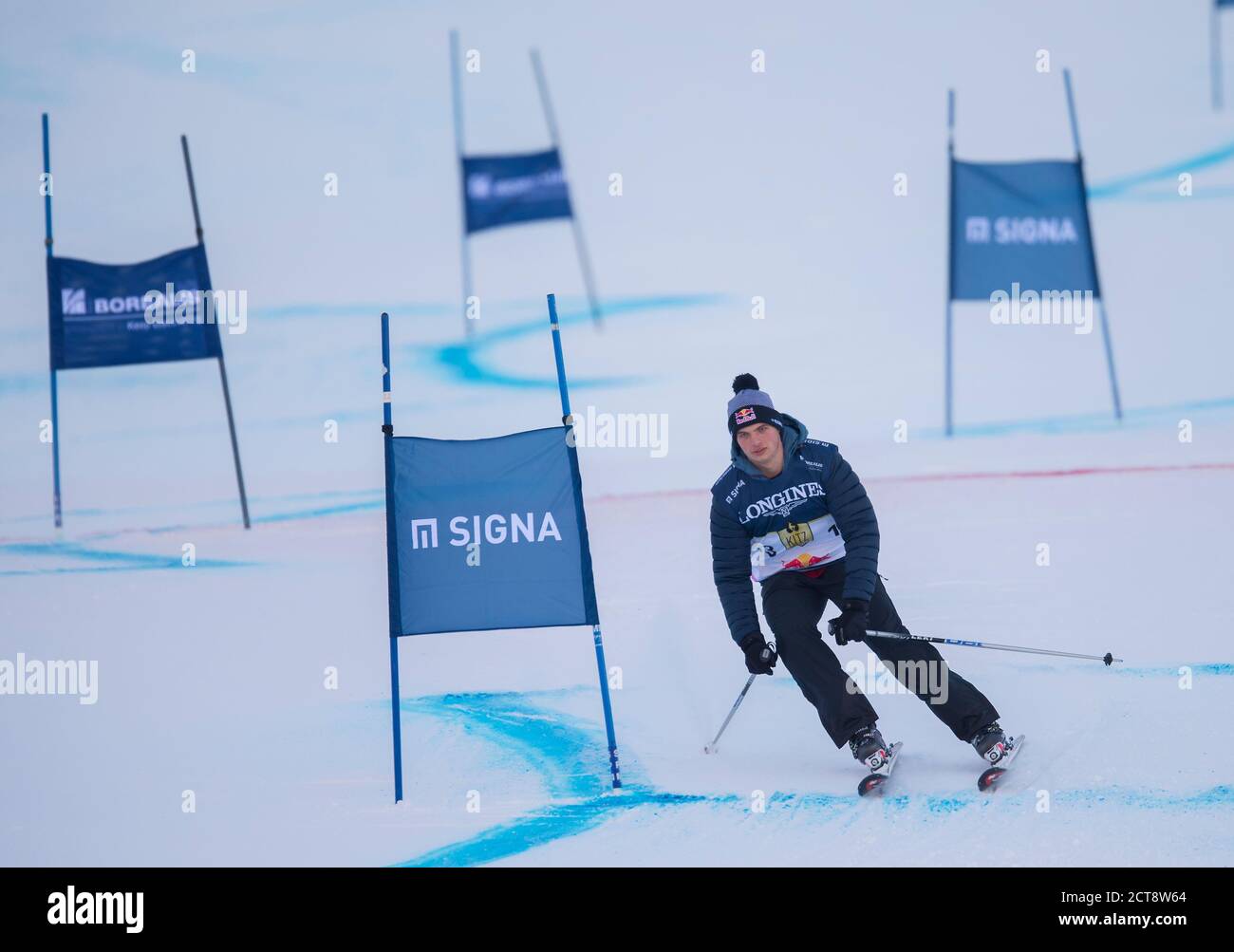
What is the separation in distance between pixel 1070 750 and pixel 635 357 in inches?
273

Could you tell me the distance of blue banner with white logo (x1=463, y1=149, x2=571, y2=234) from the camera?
32.9 feet

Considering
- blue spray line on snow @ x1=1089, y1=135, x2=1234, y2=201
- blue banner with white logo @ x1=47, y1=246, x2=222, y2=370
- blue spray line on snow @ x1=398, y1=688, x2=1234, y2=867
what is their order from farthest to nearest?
1. blue spray line on snow @ x1=1089, y1=135, x2=1234, y2=201
2. blue banner with white logo @ x1=47, y1=246, x2=222, y2=370
3. blue spray line on snow @ x1=398, y1=688, x2=1234, y2=867

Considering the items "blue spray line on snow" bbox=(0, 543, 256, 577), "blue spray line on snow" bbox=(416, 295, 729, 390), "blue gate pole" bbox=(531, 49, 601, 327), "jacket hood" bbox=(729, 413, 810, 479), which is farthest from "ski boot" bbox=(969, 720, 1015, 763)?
"blue gate pole" bbox=(531, 49, 601, 327)

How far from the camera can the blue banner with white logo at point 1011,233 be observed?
8406 millimetres

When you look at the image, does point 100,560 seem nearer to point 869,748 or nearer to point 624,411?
point 624,411

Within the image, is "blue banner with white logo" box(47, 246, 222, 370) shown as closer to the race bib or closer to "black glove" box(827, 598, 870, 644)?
the race bib

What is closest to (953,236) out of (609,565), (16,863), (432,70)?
(609,565)

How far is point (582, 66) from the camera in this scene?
1109cm

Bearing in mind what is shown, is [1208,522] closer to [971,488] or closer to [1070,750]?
[971,488]

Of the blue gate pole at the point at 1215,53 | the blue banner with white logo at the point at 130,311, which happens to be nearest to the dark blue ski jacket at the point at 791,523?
the blue banner with white logo at the point at 130,311

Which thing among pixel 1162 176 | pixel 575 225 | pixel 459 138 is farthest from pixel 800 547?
pixel 1162 176

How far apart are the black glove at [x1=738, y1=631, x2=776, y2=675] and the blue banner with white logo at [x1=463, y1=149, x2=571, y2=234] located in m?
6.73

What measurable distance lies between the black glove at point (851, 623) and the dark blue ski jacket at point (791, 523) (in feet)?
0.14

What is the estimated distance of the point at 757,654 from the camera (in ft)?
12.1
